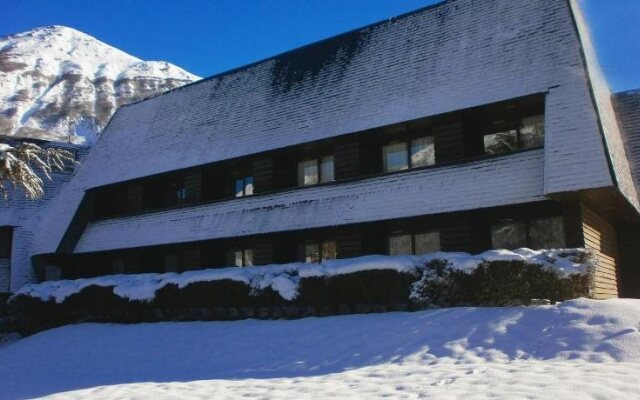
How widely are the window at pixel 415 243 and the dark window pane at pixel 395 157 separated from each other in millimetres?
2458

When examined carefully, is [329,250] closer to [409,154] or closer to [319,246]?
[319,246]

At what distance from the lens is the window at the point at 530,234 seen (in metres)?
16.3

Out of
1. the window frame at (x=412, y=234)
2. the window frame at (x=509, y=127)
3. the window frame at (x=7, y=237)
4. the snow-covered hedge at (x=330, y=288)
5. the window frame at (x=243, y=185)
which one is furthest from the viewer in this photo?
the window frame at (x=7, y=237)

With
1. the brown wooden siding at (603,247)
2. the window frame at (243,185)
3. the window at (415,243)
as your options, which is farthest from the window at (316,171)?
the brown wooden siding at (603,247)

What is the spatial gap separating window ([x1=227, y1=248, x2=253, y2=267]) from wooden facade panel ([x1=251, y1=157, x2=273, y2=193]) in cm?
273

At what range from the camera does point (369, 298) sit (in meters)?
14.1

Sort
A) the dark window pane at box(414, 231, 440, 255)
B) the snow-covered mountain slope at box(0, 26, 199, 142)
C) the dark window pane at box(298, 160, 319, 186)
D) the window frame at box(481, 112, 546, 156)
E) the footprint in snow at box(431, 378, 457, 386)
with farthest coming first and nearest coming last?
1. the snow-covered mountain slope at box(0, 26, 199, 142)
2. the dark window pane at box(298, 160, 319, 186)
3. the dark window pane at box(414, 231, 440, 255)
4. the window frame at box(481, 112, 546, 156)
5. the footprint in snow at box(431, 378, 457, 386)

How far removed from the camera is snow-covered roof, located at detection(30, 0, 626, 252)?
1531cm

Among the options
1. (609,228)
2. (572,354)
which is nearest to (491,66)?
(609,228)

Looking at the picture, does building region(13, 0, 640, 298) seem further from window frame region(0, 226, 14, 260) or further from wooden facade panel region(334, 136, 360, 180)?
window frame region(0, 226, 14, 260)

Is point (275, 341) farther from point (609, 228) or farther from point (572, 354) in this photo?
point (609, 228)

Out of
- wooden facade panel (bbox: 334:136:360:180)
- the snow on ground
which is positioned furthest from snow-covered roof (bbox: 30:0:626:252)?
the snow on ground

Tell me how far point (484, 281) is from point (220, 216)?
12.4 m

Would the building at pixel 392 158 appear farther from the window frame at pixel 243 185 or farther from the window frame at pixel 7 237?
the window frame at pixel 7 237
